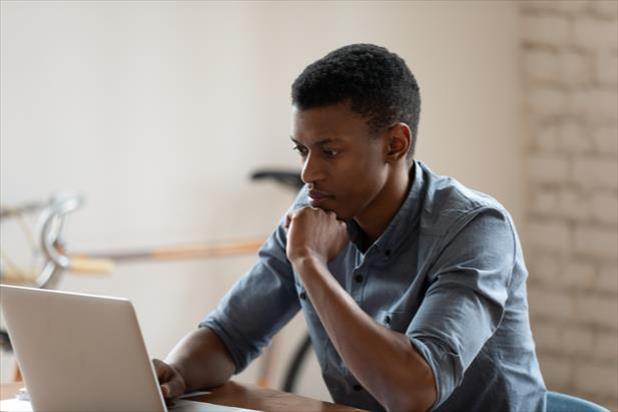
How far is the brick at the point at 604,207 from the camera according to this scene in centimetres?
349

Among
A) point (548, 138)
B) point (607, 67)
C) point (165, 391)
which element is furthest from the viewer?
point (548, 138)

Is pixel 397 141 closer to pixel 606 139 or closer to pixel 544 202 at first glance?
pixel 606 139

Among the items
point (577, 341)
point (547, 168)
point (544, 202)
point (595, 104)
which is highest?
point (595, 104)

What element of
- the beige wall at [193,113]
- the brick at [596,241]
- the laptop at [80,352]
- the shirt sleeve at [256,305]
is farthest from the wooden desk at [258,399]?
the brick at [596,241]

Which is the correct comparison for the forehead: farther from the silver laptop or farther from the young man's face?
the silver laptop

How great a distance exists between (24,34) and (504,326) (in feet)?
5.55

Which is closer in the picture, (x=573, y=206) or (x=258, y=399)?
(x=258, y=399)

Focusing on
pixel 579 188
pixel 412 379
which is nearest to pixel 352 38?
pixel 579 188

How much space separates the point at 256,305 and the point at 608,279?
5.60ft

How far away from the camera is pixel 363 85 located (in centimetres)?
190

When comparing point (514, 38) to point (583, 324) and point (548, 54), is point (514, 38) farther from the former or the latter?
point (583, 324)

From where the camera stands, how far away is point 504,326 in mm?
1931

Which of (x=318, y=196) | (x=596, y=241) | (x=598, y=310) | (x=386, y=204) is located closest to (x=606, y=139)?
(x=596, y=241)

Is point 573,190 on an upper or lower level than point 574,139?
lower
